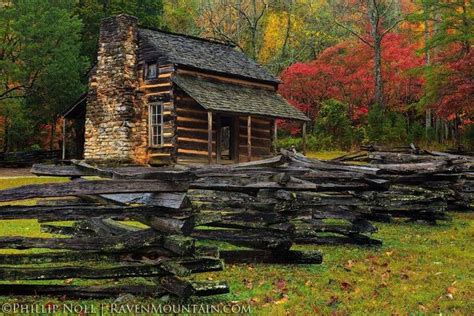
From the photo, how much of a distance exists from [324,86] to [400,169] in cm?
2185

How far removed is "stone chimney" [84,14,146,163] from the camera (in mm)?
23031

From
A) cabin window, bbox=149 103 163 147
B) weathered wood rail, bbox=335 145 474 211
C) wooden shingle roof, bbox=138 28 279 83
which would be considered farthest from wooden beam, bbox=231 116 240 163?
weathered wood rail, bbox=335 145 474 211

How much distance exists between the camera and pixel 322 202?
927cm

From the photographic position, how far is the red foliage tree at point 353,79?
107ft

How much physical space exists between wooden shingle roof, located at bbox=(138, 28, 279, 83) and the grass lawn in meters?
15.1

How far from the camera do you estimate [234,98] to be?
74.3 feet

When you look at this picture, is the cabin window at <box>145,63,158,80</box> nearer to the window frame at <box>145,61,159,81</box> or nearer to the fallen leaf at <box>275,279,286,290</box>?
the window frame at <box>145,61,159,81</box>

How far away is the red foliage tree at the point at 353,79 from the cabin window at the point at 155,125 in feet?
41.0

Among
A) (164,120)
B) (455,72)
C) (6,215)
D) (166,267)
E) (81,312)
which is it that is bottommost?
(81,312)

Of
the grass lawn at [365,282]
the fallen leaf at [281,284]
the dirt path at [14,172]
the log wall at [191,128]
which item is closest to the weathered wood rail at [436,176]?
the grass lawn at [365,282]

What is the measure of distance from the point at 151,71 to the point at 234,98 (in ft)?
12.4

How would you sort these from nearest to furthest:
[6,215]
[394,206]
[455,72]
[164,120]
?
[6,215]
[394,206]
[455,72]
[164,120]

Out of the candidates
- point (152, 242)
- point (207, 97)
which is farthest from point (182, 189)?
point (207, 97)

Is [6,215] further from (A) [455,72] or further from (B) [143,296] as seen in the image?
(A) [455,72]
